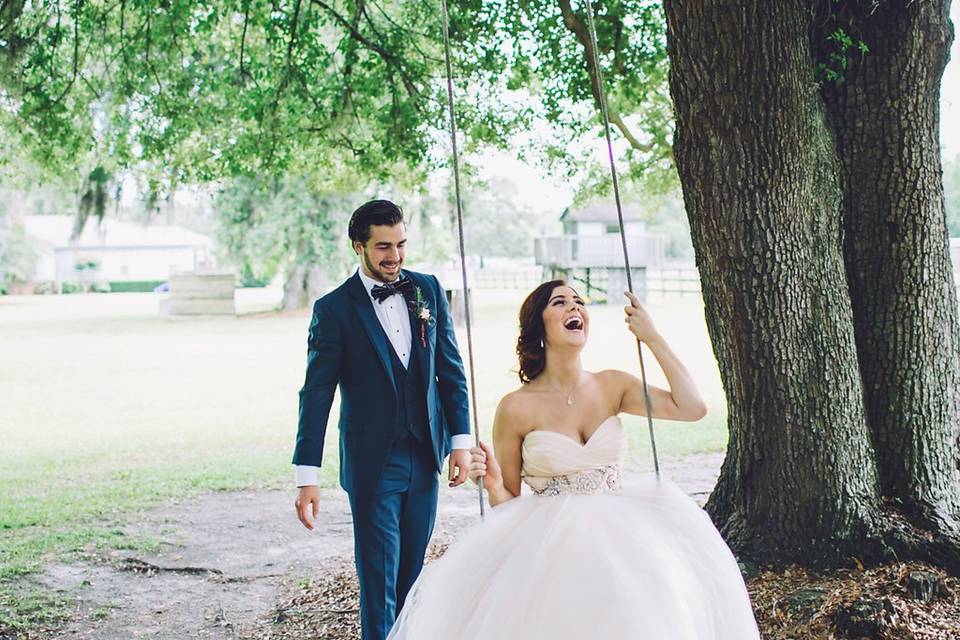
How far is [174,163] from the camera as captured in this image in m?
10.2

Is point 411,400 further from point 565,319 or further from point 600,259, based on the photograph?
point 600,259

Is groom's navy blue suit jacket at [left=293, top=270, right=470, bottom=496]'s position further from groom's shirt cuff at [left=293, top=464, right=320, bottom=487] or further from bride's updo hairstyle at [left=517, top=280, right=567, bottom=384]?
bride's updo hairstyle at [left=517, top=280, right=567, bottom=384]

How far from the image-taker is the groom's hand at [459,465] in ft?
11.4

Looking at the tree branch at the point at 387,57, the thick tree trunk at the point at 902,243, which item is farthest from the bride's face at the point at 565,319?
the tree branch at the point at 387,57

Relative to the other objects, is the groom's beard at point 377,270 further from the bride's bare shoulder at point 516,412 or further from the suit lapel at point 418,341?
the bride's bare shoulder at point 516,412

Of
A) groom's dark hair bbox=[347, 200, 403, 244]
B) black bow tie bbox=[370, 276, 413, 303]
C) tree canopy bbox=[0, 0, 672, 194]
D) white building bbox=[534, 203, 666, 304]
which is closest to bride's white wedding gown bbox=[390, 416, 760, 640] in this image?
black bow tie bbox=[370, 276, 413, 303]

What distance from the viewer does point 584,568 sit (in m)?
2.80

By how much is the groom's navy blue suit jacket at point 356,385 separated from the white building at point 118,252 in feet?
200

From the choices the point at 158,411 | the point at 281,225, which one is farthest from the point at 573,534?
the point at 281,225

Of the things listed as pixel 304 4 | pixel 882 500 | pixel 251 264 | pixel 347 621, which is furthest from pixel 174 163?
pixel 251 264

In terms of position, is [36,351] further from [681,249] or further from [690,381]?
[681,249]

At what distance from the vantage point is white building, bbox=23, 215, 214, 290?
2470 inches

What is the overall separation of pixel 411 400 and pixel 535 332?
50cm

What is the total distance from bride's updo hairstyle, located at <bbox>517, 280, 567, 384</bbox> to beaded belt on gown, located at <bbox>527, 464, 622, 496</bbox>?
389 mm
